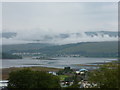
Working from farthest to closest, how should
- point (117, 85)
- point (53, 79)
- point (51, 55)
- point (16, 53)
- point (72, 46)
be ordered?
point (72, 46) < point (51, 55) < point (16, 53) < point (53, 79) < point (117, 85)

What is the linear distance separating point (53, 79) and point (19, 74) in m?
2.56

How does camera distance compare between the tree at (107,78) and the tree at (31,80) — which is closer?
the tree at (107,78)

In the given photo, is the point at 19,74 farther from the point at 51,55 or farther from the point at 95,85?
the point at 51,55

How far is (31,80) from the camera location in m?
17.3

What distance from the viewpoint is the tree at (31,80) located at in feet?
56.2

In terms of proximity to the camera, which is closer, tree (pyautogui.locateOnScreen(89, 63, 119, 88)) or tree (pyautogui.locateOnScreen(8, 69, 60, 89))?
tree (pyautogui.locateOnScreen(89, 63, 119, 88))

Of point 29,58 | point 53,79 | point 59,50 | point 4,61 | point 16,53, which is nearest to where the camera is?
point 53,79

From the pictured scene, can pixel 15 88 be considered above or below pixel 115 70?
below

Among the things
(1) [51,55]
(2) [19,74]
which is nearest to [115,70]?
(2) [19,74]

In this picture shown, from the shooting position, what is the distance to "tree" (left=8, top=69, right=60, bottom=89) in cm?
1714

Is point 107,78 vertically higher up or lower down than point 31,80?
higher up

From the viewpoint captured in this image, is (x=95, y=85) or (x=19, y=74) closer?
(x=95, y=85)

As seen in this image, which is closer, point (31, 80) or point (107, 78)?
point (107, 78)

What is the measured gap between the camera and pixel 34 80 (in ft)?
56.7
